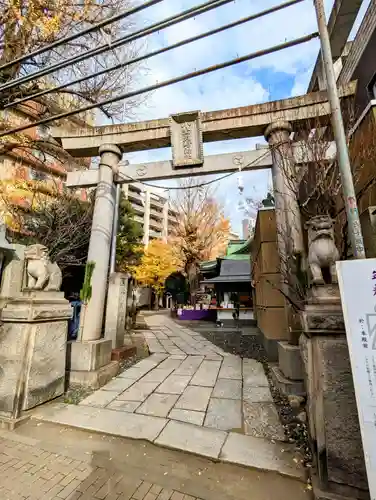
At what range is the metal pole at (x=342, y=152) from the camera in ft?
7.48

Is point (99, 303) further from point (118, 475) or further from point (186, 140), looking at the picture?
point (186, 140)

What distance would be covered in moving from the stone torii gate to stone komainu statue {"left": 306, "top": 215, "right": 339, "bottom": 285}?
1.53 meters

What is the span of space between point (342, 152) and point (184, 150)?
148 inches

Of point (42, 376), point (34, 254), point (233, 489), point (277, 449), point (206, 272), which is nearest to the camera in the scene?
point (233, 489)

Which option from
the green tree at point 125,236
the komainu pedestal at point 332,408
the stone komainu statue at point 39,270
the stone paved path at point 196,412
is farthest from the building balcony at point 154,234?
the komainu pedestal at point 332,408

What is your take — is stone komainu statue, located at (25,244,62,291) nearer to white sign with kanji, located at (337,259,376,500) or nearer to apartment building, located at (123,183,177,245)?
white sign with kanji, located at (337,259,376,500)

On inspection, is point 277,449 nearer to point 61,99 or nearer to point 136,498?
point 136,498

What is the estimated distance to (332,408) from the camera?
6.26 ft

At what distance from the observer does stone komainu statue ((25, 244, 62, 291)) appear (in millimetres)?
3598

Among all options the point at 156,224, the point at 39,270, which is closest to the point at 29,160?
the point at 39,270

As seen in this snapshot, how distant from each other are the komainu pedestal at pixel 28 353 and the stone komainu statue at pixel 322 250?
12.0 ft

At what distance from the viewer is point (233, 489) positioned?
199cm

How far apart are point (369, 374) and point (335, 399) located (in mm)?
482

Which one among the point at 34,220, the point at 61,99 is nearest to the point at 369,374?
the point at 61,99
